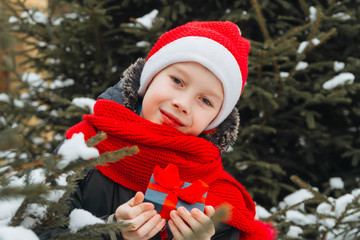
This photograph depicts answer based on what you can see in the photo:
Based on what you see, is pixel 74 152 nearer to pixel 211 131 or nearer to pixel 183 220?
pixel 183 220

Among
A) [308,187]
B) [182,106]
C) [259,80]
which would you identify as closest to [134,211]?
[182,106]

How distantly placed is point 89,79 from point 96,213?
1968 millimetres

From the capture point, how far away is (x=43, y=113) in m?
2.74

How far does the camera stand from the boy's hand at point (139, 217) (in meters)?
0.98

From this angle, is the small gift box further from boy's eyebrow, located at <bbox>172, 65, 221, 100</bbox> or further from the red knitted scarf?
boy's eyebrow, located at <bbox>172, 65, 221, 100</bbox>

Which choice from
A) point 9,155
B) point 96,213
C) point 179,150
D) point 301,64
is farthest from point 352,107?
point 9,155

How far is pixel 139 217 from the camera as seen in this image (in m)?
0.98

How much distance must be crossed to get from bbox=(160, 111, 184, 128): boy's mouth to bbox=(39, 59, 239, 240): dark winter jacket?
0.19m

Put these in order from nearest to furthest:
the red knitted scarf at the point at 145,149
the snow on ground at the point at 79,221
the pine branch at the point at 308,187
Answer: the snow on ground at the point at 79,221
the red knitted scarf at the point at 145,149
the pine branch at the point at 308,187

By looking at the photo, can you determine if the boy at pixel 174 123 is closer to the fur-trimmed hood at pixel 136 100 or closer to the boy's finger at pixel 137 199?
the fur-trimmed hood at pixel 136 100

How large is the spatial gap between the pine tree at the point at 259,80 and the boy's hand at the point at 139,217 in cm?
129

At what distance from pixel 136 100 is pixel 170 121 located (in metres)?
0.23

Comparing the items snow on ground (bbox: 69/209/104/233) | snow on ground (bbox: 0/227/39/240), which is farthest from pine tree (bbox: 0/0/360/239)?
snow on ground (bbox: 0/227/39/240)

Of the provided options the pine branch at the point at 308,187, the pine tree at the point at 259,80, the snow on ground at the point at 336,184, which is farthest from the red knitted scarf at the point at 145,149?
the snow on ground at the point at 336,184
